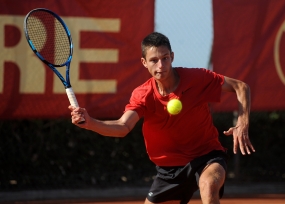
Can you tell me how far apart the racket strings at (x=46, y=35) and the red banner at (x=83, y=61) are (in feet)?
0.49

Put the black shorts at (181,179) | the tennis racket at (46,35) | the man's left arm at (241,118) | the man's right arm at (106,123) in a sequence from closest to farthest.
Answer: the man's right arm at (106,123), the man's left arm at (241,118), the black shorts at (181,179), the tennis racket at (46,35)

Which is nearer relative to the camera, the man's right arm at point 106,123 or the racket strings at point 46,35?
the man's right arm at point 106,123

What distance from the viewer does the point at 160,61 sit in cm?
421

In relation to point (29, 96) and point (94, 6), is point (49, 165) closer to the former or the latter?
point (29, 96)

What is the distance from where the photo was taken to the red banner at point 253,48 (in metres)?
6.64

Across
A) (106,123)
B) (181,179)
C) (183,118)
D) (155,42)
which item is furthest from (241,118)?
(106,123)

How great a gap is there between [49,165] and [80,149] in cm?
40

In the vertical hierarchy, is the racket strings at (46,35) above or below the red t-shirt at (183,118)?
above

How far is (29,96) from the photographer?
20.5ft

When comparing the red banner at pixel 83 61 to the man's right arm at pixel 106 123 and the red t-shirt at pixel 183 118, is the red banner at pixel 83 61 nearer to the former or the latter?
the red t-shirt at pixel 183 118

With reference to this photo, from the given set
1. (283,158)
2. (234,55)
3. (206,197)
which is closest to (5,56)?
(234,55)

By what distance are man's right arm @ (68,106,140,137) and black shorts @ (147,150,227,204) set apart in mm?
526

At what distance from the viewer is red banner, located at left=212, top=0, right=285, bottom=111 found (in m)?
6.64

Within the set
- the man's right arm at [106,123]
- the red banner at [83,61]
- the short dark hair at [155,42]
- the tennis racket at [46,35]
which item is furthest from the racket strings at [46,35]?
the man's right arm at [106,123]
